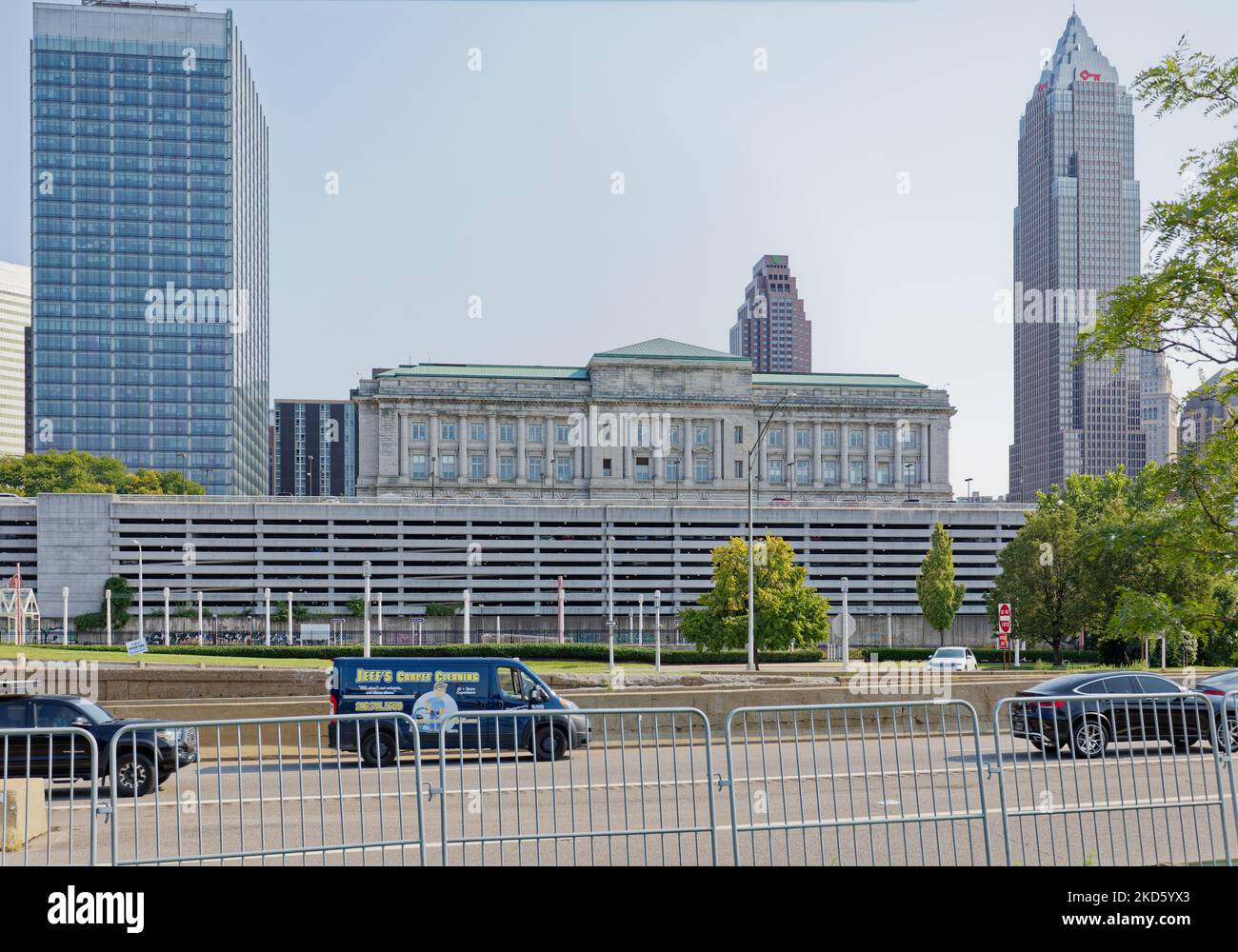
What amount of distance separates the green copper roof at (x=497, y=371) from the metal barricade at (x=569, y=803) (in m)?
105

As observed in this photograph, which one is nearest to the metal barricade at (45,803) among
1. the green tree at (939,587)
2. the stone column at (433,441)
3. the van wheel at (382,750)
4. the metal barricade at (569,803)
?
the metal barricade at (569,803)

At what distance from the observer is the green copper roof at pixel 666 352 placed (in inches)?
4845

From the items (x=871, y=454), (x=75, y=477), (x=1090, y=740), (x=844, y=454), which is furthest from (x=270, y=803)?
(x=75, y=477)

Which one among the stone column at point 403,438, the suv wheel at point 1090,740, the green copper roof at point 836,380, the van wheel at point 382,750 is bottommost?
the van wheel at point 382,750

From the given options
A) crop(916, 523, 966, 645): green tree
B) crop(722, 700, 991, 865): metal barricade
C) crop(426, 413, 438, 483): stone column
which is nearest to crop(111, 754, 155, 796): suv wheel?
crop(722, 700, 991, 865): metal barricade

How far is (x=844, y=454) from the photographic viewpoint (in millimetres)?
129875

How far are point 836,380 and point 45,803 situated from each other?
123459mm

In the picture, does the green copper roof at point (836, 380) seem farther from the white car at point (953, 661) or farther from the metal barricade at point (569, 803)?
the metal barricade at point (569, 803)

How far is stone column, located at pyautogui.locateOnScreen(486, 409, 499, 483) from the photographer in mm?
123875

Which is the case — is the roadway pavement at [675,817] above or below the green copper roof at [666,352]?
below

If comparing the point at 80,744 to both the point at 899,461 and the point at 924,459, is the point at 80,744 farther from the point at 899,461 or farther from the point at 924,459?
the point at 924,459

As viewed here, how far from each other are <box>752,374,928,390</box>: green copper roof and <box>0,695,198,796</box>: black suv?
11492 cm

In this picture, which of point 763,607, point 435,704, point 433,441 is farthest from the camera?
point 433,441
